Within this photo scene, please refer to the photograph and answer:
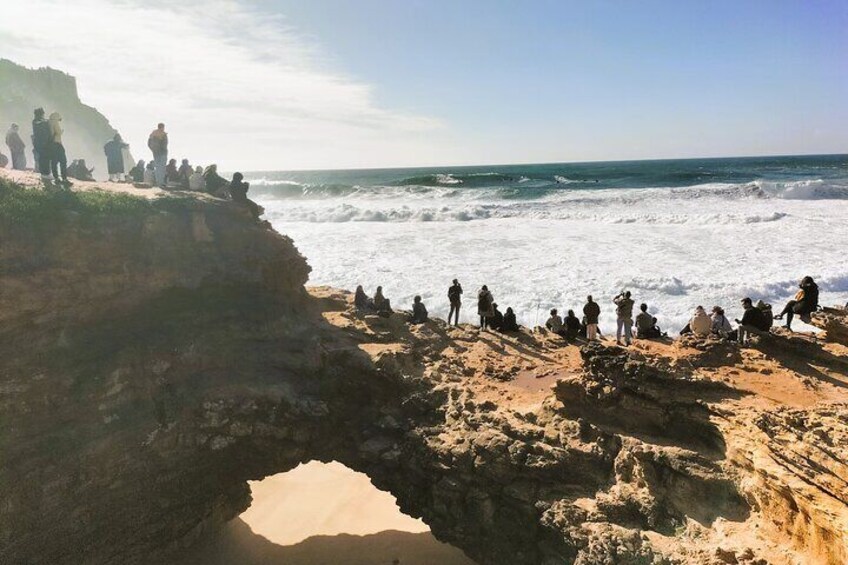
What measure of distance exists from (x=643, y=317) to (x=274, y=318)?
28.0 feet

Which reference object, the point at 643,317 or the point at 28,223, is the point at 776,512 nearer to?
the point at 643,317

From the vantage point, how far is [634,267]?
2350 cm

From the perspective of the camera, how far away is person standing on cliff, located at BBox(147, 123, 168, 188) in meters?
12.9

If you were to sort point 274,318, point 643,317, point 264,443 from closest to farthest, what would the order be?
1. point 264,443
2. point 274,318
3. point 643,317

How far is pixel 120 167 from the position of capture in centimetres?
1415

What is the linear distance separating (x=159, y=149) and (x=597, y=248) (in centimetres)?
2142

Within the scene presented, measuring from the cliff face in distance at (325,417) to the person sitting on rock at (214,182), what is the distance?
1.19 meters

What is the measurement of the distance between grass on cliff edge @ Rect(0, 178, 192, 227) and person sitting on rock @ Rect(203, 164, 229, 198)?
6.79 feet

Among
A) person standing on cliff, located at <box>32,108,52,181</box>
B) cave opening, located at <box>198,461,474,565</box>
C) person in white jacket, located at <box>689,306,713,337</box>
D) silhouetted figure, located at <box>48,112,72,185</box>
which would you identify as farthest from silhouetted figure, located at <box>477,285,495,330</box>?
person standing on cliff, located at <box>32,108,52,181</box>

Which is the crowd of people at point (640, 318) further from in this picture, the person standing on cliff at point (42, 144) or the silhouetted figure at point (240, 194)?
the person standing on cliff at point (42, 144)

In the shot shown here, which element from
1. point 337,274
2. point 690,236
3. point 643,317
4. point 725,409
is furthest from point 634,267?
point 725,409

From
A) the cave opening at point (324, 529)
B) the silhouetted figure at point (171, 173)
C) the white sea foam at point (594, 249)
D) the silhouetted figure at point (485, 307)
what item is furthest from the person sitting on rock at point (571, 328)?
the silhouetted figure at point (171, 173)

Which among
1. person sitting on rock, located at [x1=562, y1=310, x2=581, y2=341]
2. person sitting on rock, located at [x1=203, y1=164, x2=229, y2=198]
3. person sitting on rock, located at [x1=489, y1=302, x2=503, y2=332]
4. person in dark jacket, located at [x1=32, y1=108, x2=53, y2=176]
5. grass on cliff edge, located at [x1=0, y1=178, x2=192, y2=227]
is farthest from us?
person sitting on rock, located at [x1=489, y1=302, x2=503, y2=332]

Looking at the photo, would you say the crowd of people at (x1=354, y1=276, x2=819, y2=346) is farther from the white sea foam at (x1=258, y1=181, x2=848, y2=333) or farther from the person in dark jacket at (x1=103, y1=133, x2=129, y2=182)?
the person in dark jacket at (x1=103, y1=133, x2=129, y2=182)
